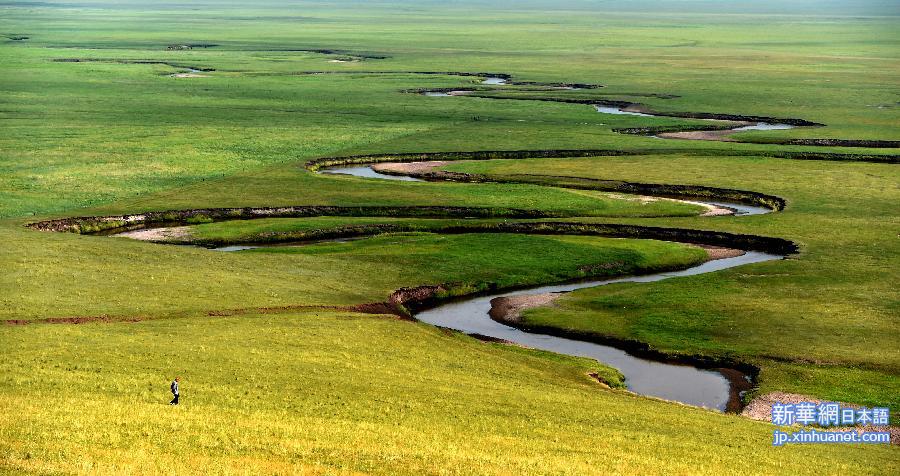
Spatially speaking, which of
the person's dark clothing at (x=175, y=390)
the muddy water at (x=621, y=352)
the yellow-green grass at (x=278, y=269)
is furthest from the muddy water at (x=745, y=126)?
the person's dark clothing at (x=175, y=390)

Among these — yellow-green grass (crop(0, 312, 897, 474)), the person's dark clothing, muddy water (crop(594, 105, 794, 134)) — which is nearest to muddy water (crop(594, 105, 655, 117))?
muddy water (crop(594, 105, 794, 134))

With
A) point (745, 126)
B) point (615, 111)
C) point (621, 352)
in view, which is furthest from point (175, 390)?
point (615, 111)

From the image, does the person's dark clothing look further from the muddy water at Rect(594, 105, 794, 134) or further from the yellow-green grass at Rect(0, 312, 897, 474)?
the muddy water at Rect(594, 105, 794, 134)

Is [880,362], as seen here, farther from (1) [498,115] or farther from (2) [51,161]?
(1) [498,115]

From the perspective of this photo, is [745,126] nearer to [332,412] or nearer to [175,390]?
[332,412]

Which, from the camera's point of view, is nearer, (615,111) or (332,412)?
(332,412)

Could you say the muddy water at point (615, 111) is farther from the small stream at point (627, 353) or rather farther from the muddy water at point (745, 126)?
the small stream at point (627, 353)
